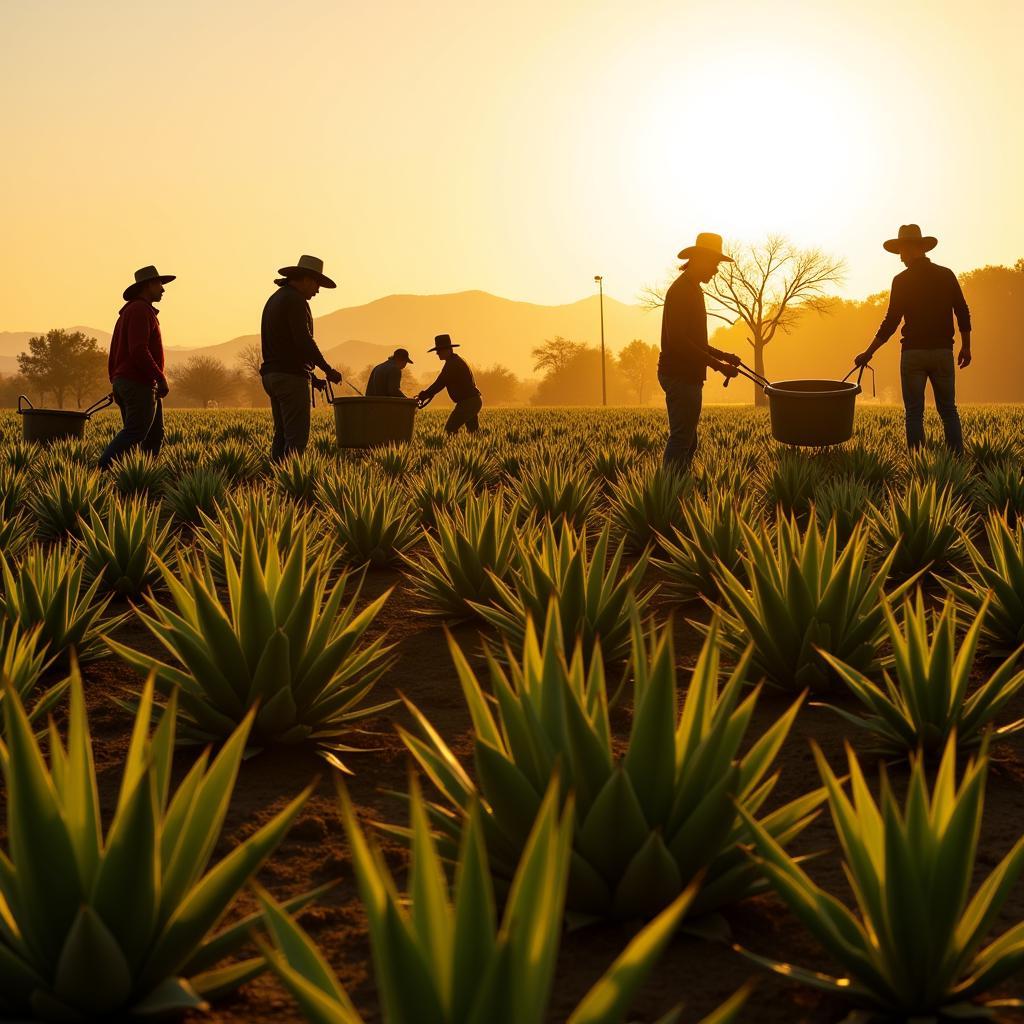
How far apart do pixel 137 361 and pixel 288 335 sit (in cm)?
139

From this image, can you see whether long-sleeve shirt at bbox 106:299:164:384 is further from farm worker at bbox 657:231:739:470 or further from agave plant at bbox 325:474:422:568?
farm worker at bbox 657:231:739:470

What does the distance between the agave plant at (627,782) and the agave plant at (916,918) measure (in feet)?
0.81

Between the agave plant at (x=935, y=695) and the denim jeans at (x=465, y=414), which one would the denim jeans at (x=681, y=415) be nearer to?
the agave plant at (x=935, y=695)

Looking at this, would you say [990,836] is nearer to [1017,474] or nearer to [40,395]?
[1017,474]

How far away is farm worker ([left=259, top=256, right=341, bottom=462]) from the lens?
30.6 ft

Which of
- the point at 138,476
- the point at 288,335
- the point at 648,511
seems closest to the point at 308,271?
the point at 288,335

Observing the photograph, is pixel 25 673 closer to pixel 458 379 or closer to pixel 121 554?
pixel 121 554

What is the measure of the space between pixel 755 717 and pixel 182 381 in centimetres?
10912

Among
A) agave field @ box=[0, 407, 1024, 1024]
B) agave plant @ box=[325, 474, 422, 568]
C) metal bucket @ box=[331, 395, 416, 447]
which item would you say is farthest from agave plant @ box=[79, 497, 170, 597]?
metal bucket @ box=[331, 395, 416, 447]

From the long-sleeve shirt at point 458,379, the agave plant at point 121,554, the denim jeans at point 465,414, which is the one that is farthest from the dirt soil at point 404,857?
the denim jeans at point 465,414

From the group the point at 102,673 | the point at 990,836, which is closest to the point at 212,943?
the point at 990,836

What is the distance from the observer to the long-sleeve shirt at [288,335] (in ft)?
30.6

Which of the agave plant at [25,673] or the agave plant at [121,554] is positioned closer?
the agave plant at [25,673]

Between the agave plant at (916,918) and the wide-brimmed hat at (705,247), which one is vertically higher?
the wide-brimmed hat at (705,247)
